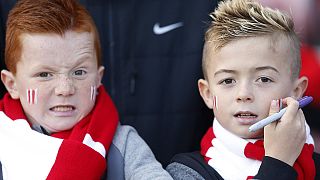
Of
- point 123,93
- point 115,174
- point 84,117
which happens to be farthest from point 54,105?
point 123,93

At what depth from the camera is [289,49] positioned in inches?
94.2

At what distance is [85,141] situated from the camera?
242 cm

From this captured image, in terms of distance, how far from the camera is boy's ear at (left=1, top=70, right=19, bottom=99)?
2.58 metres

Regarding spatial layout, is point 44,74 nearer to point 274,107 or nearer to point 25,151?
point 25,151

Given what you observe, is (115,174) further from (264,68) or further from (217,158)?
(264,68)

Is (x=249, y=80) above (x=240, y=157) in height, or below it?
above

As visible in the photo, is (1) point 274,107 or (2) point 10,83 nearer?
(1) point 274,107

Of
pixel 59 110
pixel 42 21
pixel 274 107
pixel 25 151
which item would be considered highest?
pixel 42 21

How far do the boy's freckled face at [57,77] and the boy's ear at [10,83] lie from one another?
0.06 m

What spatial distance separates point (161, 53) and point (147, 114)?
27cm

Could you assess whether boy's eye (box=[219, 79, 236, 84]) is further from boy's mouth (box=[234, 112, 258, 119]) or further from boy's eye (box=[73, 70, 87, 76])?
boy's eye (box=[73, 70, 87, 76])

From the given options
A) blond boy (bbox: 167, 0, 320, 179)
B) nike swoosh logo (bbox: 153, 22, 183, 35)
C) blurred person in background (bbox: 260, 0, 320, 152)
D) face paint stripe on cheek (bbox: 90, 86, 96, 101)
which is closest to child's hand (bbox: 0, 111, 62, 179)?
face paint stripe on cheek (bbox: 90, 86, 96, 101)

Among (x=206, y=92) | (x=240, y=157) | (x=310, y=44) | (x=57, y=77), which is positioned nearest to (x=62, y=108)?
(x=57, y=77)

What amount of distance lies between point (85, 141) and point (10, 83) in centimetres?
41
